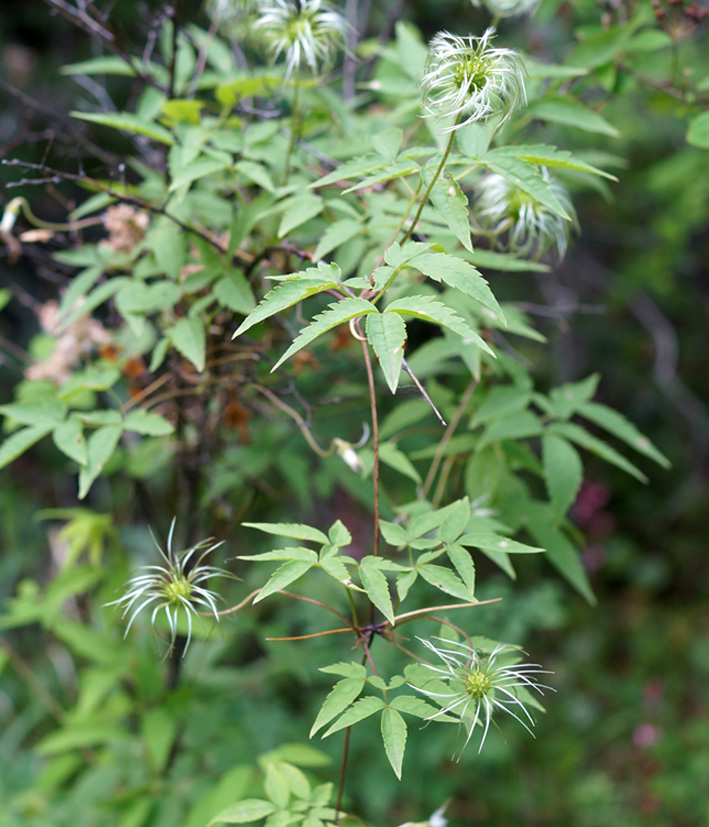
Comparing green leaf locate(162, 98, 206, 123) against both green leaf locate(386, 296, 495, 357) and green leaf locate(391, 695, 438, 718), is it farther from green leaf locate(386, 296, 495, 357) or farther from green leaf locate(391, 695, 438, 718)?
green leaf locate(391, 695, 438, 718)

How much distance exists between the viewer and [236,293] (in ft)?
3.82

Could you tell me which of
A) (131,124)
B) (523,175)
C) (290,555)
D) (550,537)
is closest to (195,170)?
(131,124)

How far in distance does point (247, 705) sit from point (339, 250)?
1.63 m

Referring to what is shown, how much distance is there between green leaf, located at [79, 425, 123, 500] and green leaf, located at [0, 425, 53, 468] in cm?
8

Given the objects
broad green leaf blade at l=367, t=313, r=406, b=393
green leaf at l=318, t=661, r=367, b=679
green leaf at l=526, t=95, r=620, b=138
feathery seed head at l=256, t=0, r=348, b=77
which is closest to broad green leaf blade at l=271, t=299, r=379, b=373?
broad green leaf blade at l=367, t=313, r=406, b=393

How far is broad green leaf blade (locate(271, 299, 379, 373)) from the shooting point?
2.31 ft

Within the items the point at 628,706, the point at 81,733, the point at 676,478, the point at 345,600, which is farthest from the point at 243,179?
the point at 676,478

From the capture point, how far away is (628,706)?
123 inches

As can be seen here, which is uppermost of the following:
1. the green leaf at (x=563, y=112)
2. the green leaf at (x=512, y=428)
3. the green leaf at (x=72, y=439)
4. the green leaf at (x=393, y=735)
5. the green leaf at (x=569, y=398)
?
the green leaf at (x=563, y=112)

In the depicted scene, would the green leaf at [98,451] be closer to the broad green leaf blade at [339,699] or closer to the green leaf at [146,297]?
the green leaf at [146,297]

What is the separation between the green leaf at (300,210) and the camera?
3.45 ft

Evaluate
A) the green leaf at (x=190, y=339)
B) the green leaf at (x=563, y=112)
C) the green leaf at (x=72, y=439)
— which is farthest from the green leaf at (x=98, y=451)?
the green leaf at (x=563, y=112)

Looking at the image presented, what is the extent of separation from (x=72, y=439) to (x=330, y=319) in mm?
603

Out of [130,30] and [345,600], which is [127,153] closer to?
[130,30]
